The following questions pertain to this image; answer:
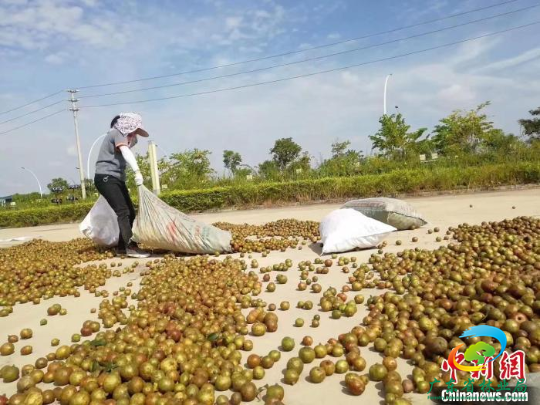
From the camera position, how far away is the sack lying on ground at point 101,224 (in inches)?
225

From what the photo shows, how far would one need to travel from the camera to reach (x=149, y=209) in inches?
206

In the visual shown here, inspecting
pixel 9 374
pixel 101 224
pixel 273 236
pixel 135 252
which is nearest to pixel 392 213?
pixel 273 236

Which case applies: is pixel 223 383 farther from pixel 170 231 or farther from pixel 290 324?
pixel 170 231

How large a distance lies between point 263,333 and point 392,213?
3.49 metres

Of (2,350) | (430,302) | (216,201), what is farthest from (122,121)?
(216,201)

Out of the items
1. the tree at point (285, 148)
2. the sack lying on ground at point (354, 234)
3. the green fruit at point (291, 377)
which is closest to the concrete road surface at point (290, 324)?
the green fruit at point (291, 377)

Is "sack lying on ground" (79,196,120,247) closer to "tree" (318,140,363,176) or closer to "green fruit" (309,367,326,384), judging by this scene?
Result: "green fruit" (309,367,326,384)

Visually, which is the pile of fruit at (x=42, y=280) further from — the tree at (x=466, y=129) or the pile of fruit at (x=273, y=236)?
the tree at (x=466, y=129)

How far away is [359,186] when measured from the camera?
47.4 ft

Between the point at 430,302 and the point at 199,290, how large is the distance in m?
2.03

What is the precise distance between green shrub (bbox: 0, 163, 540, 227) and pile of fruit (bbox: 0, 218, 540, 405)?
10.3 meters

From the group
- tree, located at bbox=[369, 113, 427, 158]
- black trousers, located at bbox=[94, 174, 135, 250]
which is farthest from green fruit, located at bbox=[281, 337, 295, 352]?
tree, located at bbox=[369, 113, 427, 158]

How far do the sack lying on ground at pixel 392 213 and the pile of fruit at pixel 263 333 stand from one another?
58.7 inches

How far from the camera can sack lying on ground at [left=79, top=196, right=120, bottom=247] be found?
18.8 ft
